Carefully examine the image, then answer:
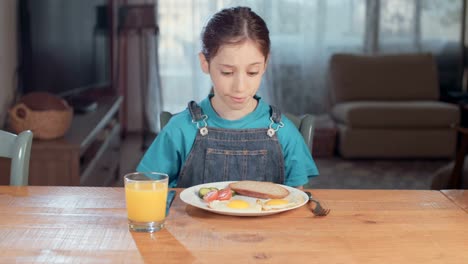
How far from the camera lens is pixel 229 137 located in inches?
67.0

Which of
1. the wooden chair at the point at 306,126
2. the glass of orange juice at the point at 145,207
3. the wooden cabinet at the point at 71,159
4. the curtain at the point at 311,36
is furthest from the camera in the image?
the curtain at the point at 311,36

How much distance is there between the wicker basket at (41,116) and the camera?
127 inches

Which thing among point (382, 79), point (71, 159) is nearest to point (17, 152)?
point (71, 159)

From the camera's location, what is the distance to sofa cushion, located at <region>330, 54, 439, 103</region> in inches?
240

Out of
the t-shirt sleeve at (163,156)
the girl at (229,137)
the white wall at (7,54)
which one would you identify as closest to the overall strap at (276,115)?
the girl at (229,137)

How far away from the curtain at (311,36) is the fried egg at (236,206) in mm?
5397

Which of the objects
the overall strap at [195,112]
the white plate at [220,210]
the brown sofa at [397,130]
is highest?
the overall strap at [195,112]

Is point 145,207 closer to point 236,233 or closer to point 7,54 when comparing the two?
point 236,233

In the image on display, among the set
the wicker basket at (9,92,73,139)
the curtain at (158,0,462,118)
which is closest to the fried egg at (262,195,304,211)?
the wicker basket at (9,92,73,139)

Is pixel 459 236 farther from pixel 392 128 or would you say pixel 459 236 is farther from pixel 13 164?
pixel 392 128

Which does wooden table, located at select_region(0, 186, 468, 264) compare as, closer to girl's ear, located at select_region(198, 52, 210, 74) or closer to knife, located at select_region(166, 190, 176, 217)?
knife, located at select_region(166, 190, 176, 217)

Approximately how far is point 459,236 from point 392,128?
4461 mm

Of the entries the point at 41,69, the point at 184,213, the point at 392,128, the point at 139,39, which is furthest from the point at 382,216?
the point at 139,39

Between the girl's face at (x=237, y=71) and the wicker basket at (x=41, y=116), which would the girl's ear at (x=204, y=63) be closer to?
the girl's face at (x=237, y=71)
